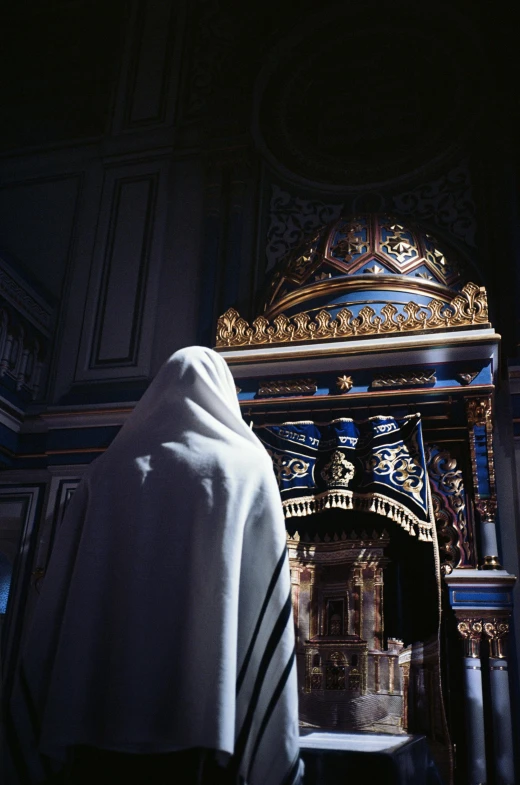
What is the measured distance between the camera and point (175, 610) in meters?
1.13

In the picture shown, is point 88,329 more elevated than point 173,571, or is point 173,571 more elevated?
point 88,329

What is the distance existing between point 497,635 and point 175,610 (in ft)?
6.56

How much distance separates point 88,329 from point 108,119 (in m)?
1.75

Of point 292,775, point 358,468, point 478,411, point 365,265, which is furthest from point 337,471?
point 292,775

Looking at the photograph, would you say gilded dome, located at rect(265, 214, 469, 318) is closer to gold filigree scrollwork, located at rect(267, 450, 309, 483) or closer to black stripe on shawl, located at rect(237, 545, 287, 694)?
gold filigree scrollwork, located at rect(267, 450, 309, 483)

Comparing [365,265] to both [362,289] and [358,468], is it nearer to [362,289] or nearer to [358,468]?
[362,289]

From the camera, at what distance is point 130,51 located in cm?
518

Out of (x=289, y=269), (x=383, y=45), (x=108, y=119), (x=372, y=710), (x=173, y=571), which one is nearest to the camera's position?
(x=173, y=571)

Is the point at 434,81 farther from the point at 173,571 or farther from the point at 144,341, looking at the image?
the point at 173,571

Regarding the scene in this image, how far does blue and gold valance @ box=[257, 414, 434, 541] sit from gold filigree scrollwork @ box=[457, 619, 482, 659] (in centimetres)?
39

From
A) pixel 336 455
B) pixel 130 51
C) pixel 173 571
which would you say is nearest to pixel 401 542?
pixel 336 455

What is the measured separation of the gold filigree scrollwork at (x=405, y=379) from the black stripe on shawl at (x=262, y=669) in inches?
84.6

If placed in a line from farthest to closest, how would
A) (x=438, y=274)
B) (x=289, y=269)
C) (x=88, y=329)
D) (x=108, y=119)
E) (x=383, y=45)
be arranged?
(x=108, y=119) → (x=383, y=45) → (x=88, y=329) → (x=289, y=269) → (x=438, y=274)

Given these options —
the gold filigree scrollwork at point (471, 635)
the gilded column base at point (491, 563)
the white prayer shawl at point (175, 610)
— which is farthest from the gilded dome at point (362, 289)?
the white prayer shawl at point (175, 610)
